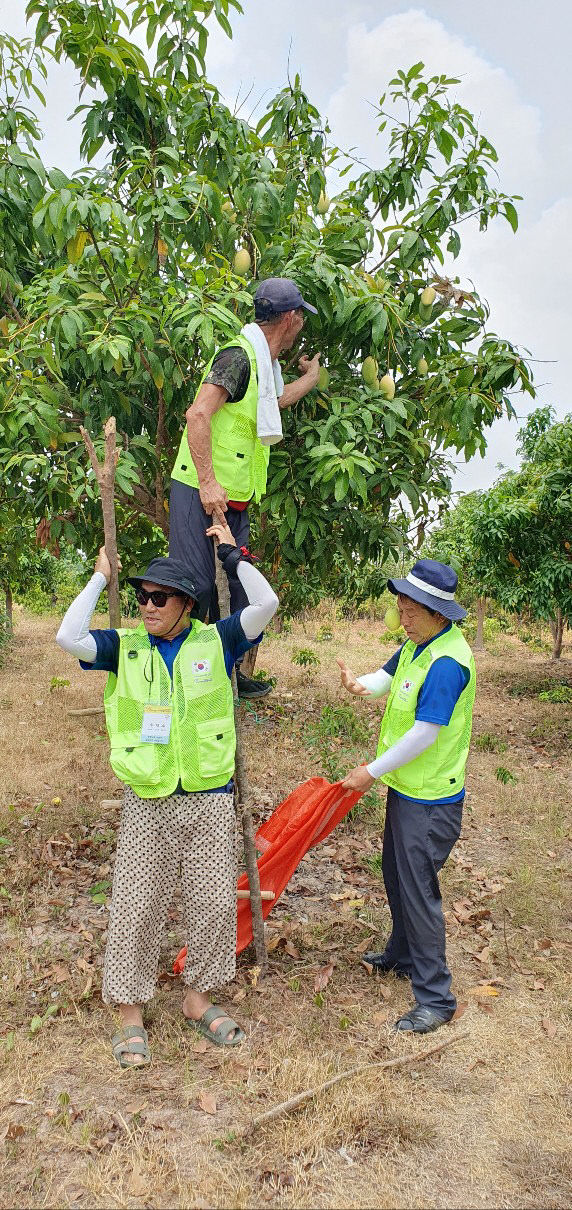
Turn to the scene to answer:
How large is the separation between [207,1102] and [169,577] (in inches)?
63.4

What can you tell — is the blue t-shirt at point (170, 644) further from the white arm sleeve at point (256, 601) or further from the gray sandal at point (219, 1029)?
the gray sandal at point (219, 1029)

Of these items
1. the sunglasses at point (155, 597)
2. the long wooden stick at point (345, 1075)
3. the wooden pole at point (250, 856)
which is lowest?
the long wooden stick at point (345, 1075)

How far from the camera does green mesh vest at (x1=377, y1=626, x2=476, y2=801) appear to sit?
2988mm

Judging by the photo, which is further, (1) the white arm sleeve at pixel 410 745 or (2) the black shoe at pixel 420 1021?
(2) the black shoe at pixel 420 1021

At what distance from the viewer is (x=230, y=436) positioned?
302cm

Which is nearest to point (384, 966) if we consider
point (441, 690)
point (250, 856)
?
point (250, 856)

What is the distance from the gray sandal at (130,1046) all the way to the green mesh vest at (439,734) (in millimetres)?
1201

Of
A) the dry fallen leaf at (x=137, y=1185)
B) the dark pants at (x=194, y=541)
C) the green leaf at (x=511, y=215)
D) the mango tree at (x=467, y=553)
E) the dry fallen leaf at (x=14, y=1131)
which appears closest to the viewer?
the dry fallen leaf at (x=137, y=1185)

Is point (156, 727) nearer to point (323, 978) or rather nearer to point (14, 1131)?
point (14, 1131)

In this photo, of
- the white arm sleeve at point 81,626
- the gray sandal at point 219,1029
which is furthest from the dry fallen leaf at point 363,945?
the white arm sleeve at point 81,626

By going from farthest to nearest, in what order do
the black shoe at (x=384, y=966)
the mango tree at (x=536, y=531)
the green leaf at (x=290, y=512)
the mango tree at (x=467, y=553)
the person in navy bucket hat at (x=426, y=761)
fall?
the mango tree at (x=467, y=553) < the mango tree at (x=536, y=531) < the green leaf at (x=290, y=512) < the black shoe at (x=384, y=966) < the person in navy bucket hat at (x=426, y=761)

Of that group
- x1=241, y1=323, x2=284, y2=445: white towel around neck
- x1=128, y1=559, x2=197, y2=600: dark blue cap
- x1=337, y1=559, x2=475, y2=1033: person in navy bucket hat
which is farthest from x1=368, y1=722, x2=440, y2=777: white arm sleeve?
x1=241, y1=323, x2=284, y2=445: white towel around neck

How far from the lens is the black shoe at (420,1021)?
9.94 feet

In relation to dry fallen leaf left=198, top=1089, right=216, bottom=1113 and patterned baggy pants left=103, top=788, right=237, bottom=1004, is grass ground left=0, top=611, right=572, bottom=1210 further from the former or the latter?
patterned baggy pants left=103, top=788, right=237, bottom=1004
